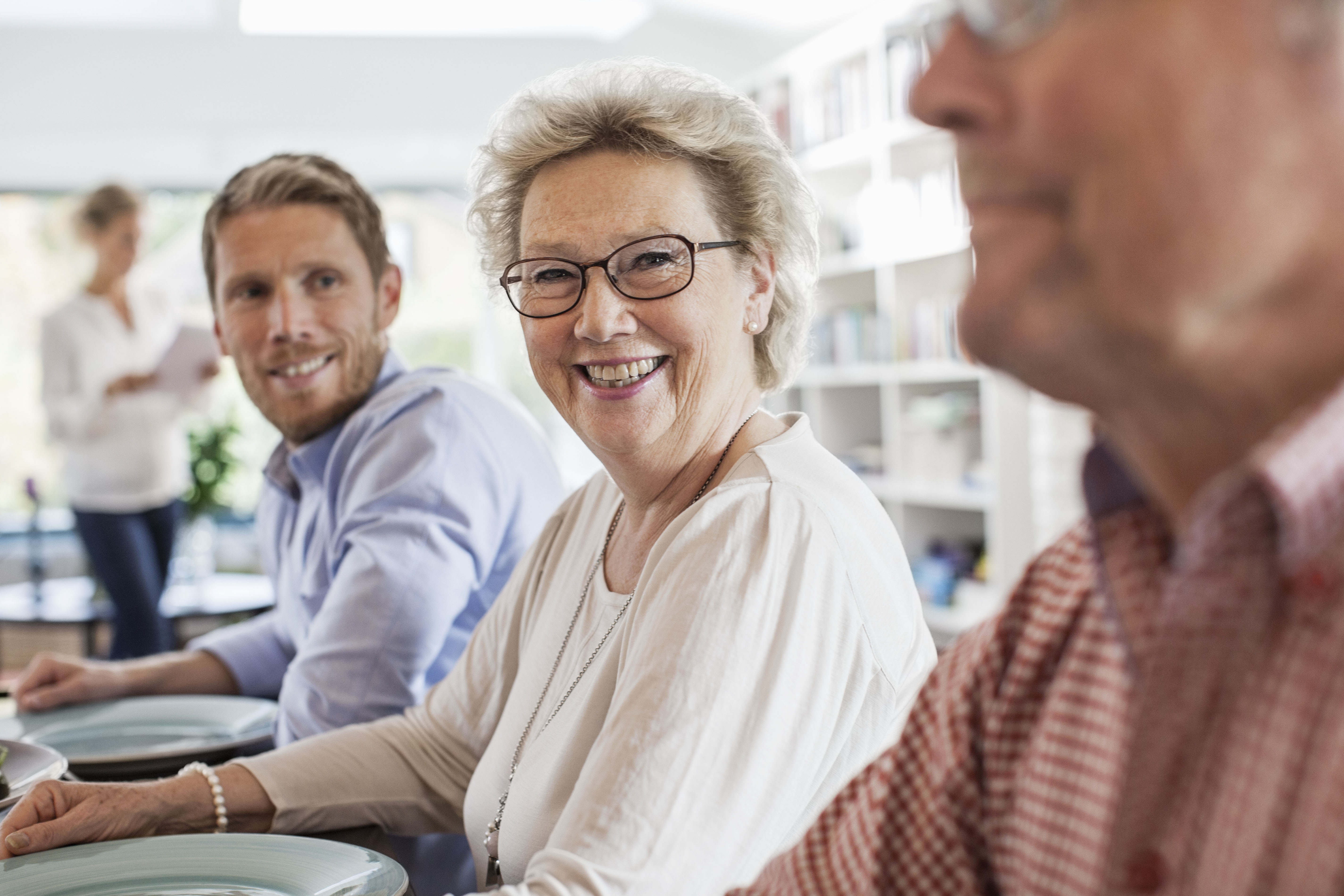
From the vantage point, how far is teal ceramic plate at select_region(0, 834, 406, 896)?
882 mm

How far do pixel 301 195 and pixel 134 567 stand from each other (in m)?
2.69

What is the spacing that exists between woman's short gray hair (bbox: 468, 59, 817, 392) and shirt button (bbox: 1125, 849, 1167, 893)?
2.71 ft

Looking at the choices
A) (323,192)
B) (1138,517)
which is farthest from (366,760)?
(1138,517)

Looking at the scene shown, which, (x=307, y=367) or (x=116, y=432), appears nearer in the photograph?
(x=307, y=367)

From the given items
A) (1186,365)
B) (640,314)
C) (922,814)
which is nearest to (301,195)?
(640,314)

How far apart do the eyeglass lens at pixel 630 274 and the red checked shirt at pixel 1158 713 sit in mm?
604

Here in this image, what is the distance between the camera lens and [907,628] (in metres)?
0.99

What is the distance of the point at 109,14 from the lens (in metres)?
5.34

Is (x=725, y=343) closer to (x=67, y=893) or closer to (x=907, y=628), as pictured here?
(x=907, y=628)

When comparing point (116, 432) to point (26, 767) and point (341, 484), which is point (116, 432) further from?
point (26, 767)

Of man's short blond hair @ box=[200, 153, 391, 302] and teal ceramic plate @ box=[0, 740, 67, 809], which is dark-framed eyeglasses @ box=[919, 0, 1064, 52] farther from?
man's short blond hair @ box=[200, 153, 391, 302]

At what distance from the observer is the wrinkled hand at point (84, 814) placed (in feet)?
3.42

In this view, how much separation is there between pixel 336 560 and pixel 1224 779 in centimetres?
134

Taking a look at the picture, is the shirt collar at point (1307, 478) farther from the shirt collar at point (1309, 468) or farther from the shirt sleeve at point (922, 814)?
the shirt sleeve at point (922, 814)
